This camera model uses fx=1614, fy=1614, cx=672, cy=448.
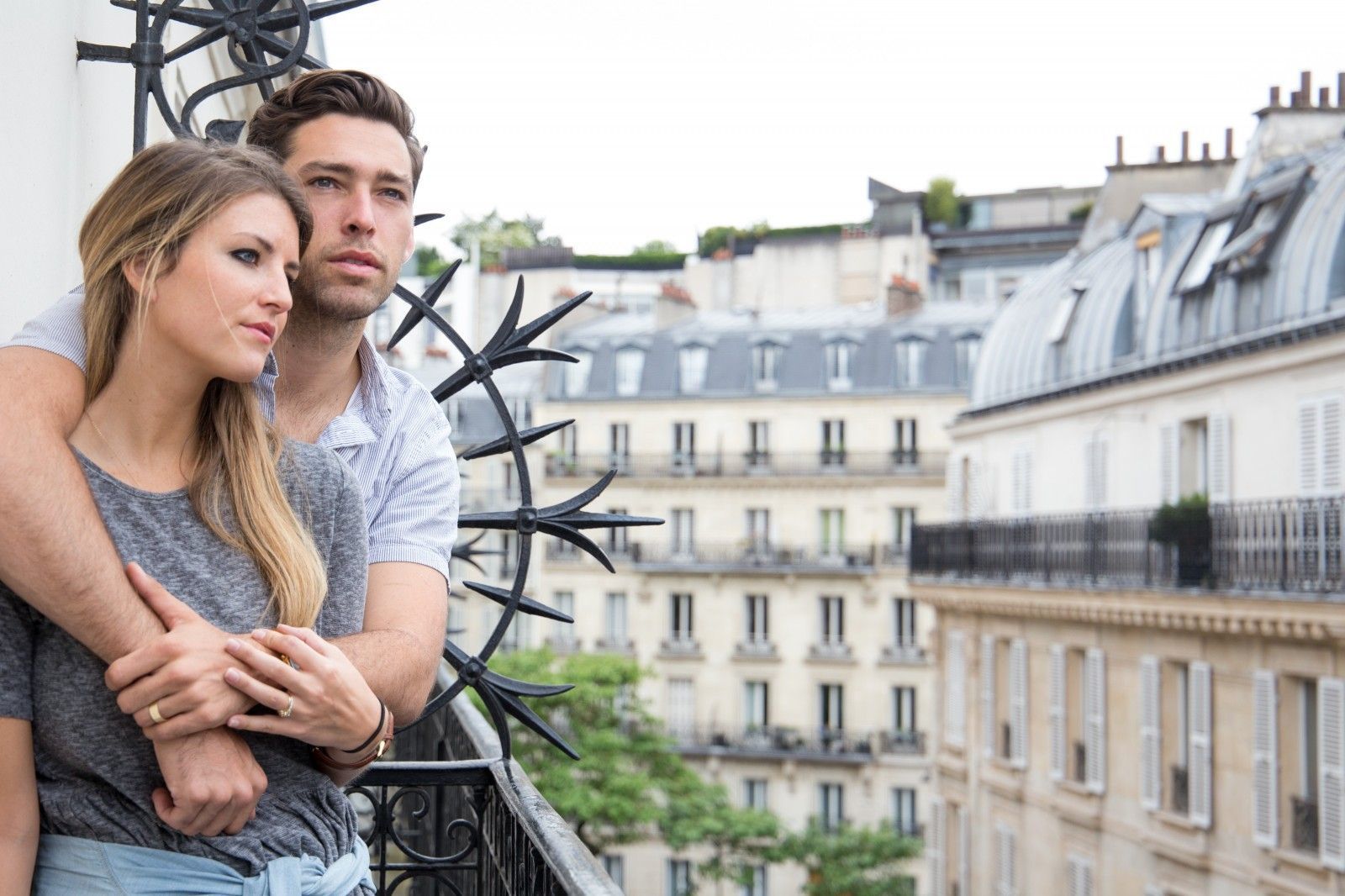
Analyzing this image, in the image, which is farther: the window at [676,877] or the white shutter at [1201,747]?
the window at [676,877]

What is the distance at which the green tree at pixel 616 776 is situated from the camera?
3684cm

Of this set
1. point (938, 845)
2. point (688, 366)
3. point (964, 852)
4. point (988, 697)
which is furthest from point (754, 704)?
point (988, 697)

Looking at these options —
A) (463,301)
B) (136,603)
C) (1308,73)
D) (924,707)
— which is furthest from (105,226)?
(463,301)

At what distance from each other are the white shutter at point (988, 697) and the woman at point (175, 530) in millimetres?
27686

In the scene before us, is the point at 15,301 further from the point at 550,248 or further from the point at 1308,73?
the point at 550,248

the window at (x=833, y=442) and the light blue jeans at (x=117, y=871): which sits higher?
the window at (x=833, y=442)

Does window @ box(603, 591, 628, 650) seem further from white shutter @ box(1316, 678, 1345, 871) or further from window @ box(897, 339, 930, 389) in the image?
white shutter @ box(1316, 678, 1345, 871)

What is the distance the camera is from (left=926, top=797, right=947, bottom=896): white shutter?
3169cm

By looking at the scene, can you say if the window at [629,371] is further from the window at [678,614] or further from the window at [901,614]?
the window at [901,614]

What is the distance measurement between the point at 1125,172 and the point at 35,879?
111 feet

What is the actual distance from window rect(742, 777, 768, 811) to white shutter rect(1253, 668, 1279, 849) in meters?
27.8

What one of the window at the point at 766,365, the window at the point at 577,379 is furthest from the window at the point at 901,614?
the window at the point at 577,379

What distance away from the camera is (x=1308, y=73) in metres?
27.1

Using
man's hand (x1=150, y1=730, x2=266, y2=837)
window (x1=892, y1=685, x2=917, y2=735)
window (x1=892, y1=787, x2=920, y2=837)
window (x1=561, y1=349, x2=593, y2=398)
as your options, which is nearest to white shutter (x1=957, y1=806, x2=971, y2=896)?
window (x1=892, y1=685, x2=917, y2=735)
